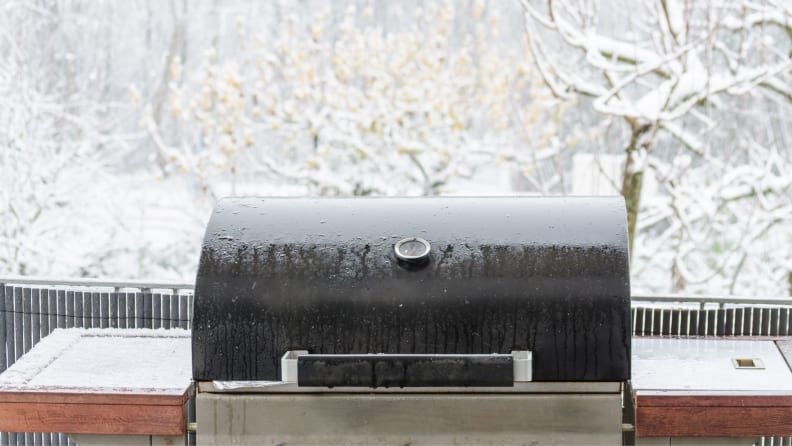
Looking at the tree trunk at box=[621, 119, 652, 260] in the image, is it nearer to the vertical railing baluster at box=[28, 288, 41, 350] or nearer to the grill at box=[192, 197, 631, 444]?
the grill at box=[192, 197, 631, 444]

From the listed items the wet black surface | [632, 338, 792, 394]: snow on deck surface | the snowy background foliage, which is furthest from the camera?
the snowy background foliage

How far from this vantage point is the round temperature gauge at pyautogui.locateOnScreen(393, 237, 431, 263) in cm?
220

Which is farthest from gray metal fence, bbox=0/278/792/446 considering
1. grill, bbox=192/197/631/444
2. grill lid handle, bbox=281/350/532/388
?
grill lid handle, bbox=281/350/532/388

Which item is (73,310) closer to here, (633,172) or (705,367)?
(705,367)

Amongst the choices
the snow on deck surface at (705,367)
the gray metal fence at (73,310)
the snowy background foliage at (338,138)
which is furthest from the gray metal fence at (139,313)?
the snowy background foliage at (338,138)

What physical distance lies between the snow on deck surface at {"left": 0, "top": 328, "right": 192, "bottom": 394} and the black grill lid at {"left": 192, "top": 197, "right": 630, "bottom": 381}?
23 cm

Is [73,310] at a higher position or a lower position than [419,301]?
lower

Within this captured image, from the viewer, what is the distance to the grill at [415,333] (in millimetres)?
2141

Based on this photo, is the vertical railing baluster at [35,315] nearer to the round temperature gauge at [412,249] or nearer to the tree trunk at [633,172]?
the round temperature gauge at [412,249]

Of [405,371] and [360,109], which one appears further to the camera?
[360,109]

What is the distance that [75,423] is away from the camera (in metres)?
2.22

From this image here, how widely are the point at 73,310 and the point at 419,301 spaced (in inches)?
64.3

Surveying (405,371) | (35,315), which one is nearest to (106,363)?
(35,315)

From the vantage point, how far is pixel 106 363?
246 centimetres
